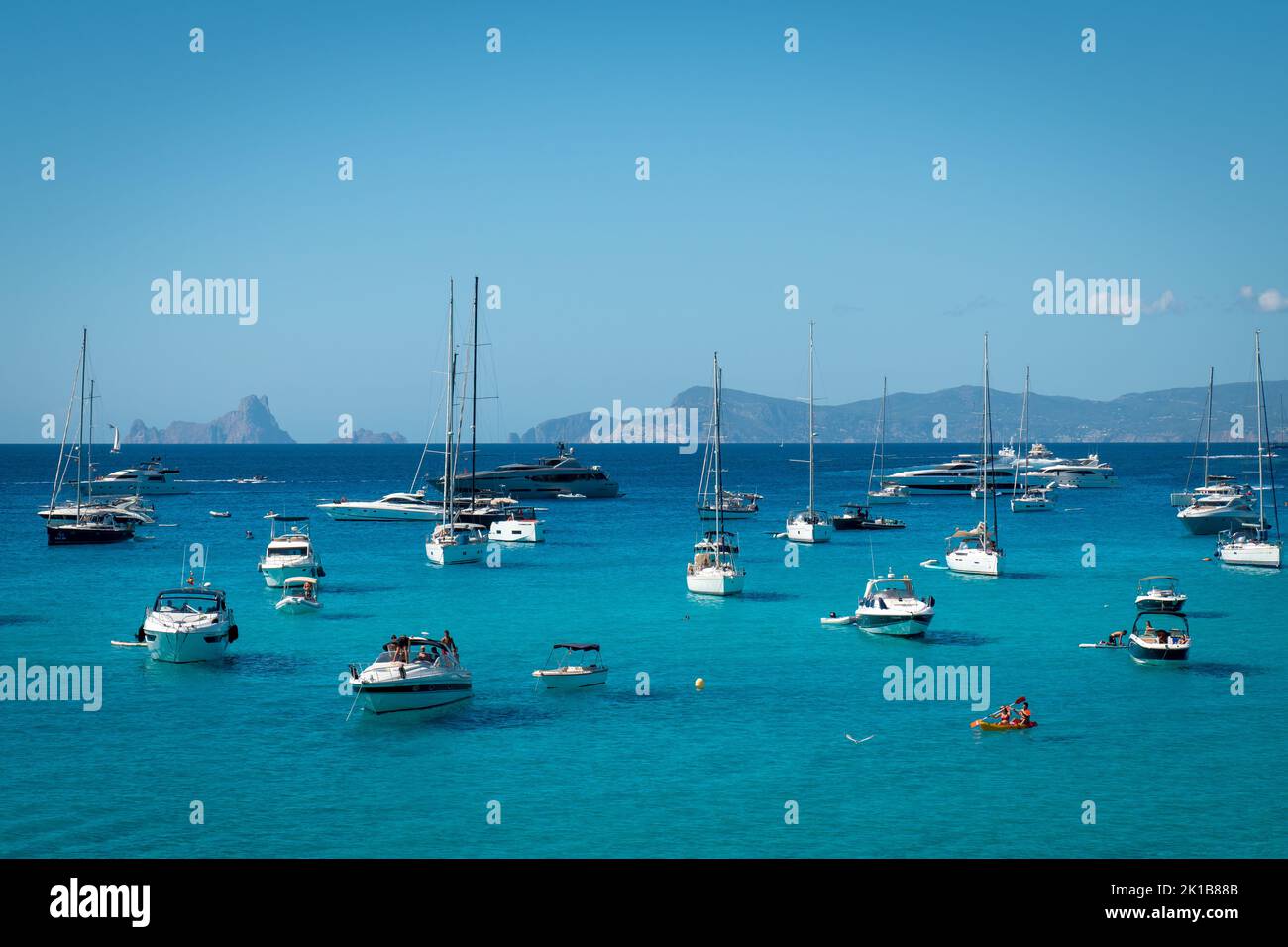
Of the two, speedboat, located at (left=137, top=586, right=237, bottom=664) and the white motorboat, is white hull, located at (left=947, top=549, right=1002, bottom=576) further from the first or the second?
speedboat, located at (left=137, top=586, right=237, bottom=664)

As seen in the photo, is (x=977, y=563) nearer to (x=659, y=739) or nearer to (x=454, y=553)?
(x=454, y=553)

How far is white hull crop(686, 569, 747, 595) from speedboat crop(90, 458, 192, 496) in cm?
12281

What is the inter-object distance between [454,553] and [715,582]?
28.6 m

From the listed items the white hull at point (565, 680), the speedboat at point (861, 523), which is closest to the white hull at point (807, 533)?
the speedboat at point (861, 523)

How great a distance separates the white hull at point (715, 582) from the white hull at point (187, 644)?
105ft

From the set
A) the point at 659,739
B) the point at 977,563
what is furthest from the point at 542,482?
the point at 659,739

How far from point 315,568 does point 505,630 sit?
23.8 m

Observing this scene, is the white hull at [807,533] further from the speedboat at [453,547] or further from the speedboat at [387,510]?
the speedboat at [387,510]

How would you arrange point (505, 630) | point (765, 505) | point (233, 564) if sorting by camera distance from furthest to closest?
1. point (765, 505)
2. point (233, 564)
3. point (505, 630)

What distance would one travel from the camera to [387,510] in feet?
477

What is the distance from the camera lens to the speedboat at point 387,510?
470ft

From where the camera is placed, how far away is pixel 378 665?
43.2m
